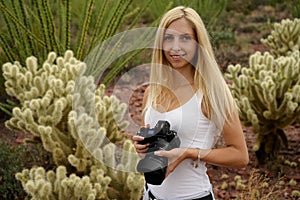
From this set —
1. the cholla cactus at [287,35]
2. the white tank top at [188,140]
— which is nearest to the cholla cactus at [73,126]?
the white tank top at [188,140]

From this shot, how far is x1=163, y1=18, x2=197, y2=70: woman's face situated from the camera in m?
2.00

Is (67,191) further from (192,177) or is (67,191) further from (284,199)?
(284,199)

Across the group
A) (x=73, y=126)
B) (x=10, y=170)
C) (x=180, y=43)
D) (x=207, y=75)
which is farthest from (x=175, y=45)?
(x=10, y=170)

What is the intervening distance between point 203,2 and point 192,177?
535 cm

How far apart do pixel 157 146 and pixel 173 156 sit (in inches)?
2.6

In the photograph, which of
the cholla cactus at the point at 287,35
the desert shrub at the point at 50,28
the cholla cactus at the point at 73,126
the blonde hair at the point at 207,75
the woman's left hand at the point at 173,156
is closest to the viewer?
the woman's left hand at the point at 173,156

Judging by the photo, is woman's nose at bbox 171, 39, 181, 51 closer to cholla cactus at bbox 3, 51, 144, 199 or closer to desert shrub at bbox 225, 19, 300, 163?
cholla cactus at bbox 3, 51, 144, 199

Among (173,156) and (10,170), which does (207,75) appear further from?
(10,170)

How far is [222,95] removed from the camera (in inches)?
78.5

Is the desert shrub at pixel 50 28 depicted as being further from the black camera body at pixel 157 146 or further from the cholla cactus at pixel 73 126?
the black camera body at pixel 157 146

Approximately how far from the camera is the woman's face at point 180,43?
200 cm

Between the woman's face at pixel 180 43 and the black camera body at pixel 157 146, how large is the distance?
25 cm

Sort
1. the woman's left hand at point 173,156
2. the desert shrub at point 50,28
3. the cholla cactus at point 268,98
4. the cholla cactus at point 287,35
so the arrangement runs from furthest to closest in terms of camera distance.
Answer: the cholla cactus at point 287,35 < the cholla cactus at point 268,98 < the desert shrub at point 50,28 < the woman's left hand at point 173,156

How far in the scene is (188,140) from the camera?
2.03m
